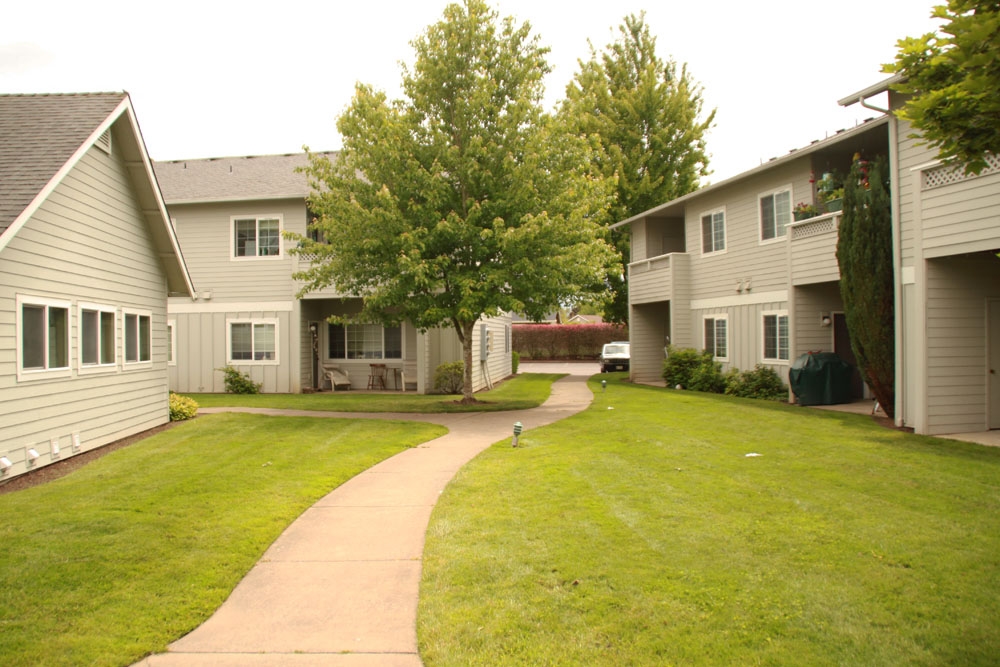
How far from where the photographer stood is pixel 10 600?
16.9 ft

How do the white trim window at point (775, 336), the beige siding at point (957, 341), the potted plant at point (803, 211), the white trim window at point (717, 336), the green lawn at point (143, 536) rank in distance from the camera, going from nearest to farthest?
the green lawn at point (143, 536) → the beige siding at point (957, 341) → the potted plant at point (803, 211) → the white trim window at point (775, 336) → the white trim window at point (717, 336)

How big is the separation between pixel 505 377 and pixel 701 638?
88.8 feet

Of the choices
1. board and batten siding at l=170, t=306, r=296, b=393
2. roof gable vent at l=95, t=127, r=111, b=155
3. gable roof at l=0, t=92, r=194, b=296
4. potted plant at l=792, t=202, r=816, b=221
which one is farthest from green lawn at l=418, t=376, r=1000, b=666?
board and batten siding at l=170, t=306, r=296, b=393

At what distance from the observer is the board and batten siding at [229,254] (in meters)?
22.7

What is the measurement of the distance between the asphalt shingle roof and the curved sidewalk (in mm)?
5500

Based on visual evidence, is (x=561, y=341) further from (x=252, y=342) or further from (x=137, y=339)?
(x=137, y=339)

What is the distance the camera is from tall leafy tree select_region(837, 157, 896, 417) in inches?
532

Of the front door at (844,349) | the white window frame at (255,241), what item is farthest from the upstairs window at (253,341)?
the front door at (844,349)

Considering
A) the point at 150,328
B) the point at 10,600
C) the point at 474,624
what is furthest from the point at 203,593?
the point at 150,328

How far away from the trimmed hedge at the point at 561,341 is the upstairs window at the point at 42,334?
39178 mm

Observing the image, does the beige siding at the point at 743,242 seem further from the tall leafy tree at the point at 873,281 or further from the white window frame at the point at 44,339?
the white window frame at the point at 44,339

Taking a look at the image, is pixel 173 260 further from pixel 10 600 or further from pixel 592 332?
pixel 592 332

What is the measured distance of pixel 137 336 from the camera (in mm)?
13852

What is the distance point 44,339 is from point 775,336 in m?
16.4
